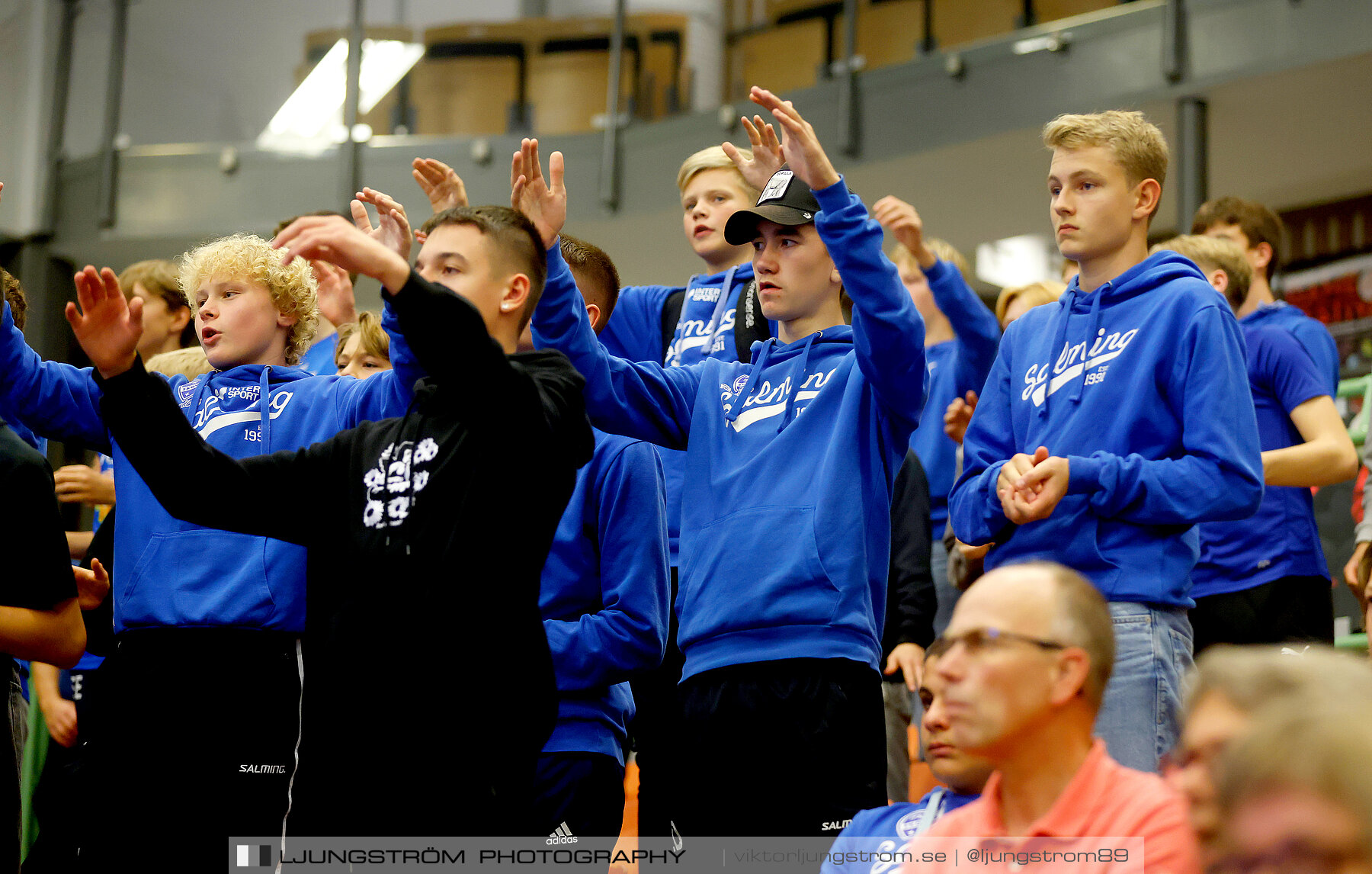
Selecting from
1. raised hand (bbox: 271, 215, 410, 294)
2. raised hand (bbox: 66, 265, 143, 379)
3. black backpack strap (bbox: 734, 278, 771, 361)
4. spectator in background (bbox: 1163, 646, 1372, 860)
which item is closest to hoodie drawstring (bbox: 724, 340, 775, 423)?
black backpack strap (bbox: 734, 278, 771, 361)

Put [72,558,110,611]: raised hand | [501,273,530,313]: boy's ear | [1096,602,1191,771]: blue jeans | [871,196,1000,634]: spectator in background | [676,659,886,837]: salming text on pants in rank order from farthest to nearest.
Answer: [871,196,1000,634]: spectator in background
[72,558,110,611]: raised hand
[676,659,886,837]: salming text on pants
[1096,602,1191,771]: blue jeans
[501,273,530,313]: boy's ear

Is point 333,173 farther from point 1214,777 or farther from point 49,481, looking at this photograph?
point 1214,777

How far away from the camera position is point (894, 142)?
6.67 meters

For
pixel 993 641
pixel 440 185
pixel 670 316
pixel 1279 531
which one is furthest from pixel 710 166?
pixel 993 641

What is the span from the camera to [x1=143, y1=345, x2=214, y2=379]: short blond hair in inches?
140

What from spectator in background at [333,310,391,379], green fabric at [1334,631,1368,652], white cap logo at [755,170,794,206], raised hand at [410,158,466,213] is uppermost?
white cap logo at [755,170,794,206]

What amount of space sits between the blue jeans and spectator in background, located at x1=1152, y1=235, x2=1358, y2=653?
2.75ft

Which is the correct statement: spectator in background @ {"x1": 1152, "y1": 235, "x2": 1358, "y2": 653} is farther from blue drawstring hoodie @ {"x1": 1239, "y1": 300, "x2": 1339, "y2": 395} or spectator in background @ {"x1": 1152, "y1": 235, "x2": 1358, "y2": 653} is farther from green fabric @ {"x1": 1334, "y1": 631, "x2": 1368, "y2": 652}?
green fabric @ {"x1": 1334, "y1": 631, "x2": 1368, "y2": 652}

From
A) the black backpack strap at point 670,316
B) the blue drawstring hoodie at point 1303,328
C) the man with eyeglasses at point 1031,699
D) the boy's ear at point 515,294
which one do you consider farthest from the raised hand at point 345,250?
the blue drawstring hoodie at point 1303,328

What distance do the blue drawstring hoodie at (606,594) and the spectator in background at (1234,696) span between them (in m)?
1.46

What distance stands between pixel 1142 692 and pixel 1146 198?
1.03 m

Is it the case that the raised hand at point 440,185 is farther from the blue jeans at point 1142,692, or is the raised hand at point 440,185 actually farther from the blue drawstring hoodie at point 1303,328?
the blue drawstring hoodie at point 1303,328

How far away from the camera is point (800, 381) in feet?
9.55

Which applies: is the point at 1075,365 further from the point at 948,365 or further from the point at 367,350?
the point at 948,365
